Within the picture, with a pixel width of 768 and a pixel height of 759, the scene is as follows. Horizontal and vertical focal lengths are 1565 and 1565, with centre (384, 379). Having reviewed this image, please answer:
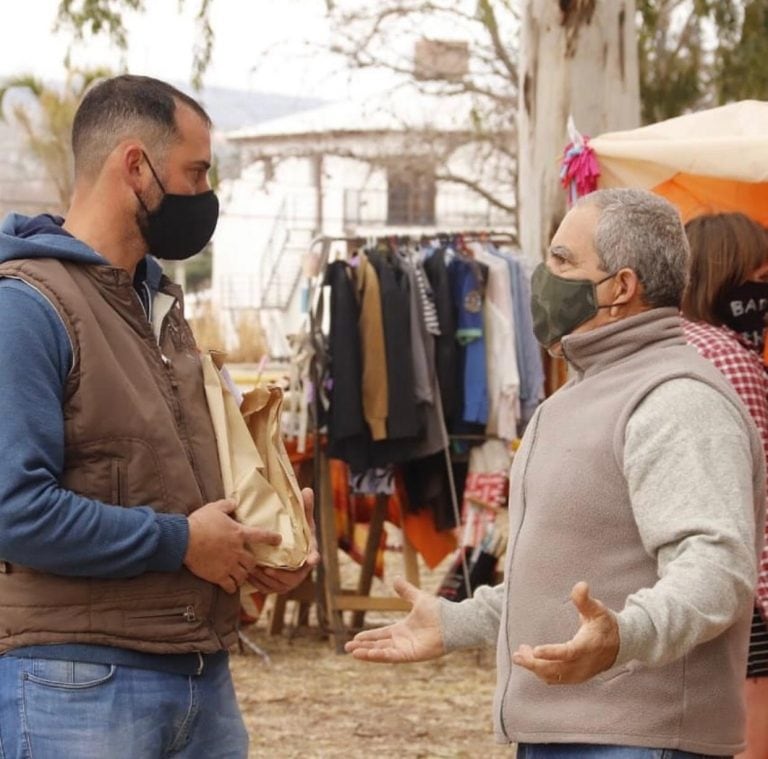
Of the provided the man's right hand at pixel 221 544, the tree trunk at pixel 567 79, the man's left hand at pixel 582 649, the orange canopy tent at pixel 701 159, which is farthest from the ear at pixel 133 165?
the tree trunk at pixel 567 79

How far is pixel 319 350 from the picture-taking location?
25.4 ft

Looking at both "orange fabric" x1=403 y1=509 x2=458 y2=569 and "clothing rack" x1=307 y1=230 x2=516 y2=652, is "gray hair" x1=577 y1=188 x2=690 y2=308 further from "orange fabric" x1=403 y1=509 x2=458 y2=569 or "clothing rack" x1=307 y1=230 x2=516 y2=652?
"orange fabric" x1=403 y1=509 x2=458 y2=569

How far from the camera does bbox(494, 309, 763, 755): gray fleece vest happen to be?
2.65 meters

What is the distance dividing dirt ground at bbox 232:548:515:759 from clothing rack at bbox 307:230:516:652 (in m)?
0.29

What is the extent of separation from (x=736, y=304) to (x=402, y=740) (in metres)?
3.14

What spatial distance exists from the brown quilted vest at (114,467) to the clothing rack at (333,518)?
4.79 m

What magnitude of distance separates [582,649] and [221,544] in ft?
2.72

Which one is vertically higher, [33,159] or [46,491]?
[33,159]

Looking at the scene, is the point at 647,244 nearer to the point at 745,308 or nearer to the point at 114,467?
the point at 114,467

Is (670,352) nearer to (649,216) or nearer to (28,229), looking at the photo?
(649,216)

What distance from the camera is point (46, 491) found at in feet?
8.86

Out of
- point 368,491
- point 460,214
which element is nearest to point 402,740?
point 368,491

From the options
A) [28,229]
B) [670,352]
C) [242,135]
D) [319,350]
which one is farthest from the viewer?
[242,135]

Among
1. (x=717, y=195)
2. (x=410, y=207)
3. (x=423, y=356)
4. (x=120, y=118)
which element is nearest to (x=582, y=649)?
(x=120, y=118)
